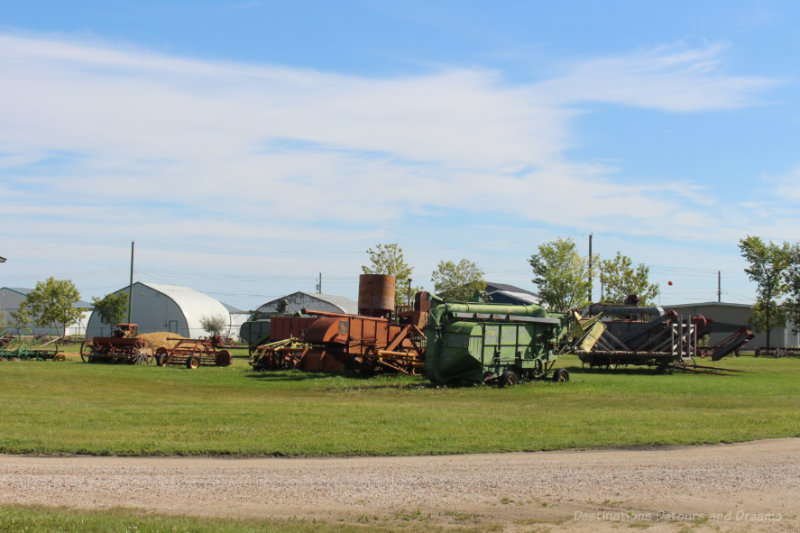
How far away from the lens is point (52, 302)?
69.9 meters

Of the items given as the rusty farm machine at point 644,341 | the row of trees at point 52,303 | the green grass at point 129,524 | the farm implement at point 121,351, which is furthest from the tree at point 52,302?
the green grass at point 129,524

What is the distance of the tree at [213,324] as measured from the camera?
278 feet

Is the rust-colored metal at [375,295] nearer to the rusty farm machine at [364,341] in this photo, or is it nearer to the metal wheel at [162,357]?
the rusty farm machine at [364,341]

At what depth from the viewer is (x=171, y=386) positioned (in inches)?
1022

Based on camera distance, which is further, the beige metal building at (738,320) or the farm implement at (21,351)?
the beige metal building at (738,320)

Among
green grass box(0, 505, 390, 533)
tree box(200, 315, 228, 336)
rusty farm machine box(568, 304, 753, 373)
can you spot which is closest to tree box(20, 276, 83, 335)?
tree box(200, 315, 228, 336)

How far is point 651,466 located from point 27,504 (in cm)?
813

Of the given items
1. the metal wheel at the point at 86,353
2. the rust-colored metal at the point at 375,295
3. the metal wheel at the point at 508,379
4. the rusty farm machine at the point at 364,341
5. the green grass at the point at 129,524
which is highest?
the rust-colored metal at the point at 375,295

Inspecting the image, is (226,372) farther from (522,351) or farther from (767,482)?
(767,482)

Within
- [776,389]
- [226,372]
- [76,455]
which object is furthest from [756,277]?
[76,455]

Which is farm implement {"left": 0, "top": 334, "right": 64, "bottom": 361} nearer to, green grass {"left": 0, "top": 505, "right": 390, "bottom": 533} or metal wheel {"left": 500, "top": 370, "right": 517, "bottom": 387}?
metal wheel {"left": 500, "top": 370, "right": 517, "bottom": 387}

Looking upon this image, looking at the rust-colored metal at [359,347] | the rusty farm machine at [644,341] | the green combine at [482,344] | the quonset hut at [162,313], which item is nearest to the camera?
the green combine at [482,344]

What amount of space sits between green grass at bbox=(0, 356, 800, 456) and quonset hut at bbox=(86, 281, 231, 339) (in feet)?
187

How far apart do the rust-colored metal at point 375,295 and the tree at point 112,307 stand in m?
54.3
